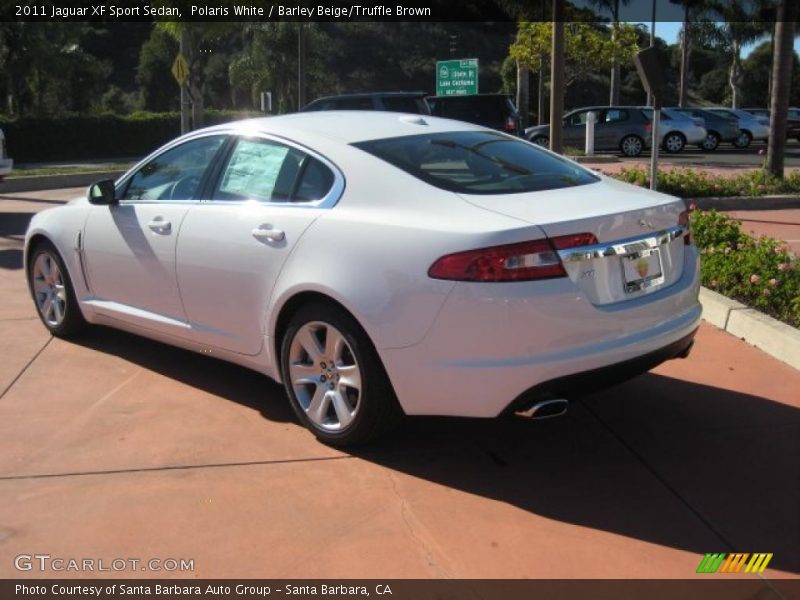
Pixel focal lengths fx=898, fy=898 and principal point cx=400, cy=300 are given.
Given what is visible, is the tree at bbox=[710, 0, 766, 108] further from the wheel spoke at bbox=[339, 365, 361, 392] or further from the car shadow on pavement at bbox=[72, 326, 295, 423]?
the wheel spoke at bbox=[339, 365, 361, 392]

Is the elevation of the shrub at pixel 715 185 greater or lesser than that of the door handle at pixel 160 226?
lesser

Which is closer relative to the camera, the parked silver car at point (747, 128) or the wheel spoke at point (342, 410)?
the wheel spoke at point (342, 410)

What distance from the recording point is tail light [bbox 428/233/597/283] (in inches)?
144

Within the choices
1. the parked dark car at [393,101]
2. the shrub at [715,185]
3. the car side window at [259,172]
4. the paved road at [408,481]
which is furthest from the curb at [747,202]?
the car side window at [259,172]

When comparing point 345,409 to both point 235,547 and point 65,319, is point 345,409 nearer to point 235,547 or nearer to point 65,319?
point 235,547

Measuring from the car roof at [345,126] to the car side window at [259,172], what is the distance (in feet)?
0.27

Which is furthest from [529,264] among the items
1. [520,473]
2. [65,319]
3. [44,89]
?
[44,89]

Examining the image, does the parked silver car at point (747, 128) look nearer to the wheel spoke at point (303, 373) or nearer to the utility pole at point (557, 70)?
the utility pole at point (557, 70)

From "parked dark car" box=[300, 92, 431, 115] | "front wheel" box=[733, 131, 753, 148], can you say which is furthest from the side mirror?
"front wheel" box=[733, 131, 753, 148]

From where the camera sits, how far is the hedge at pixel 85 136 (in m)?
29.9

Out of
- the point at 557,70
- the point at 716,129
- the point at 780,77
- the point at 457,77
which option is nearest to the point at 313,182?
the point at 557,70

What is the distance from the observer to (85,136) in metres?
31.8

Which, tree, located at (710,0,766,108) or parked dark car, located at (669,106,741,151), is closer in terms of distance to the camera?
parked dark car, located at (669,106,741,151)

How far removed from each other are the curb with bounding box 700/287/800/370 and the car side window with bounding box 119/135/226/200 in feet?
11.6
